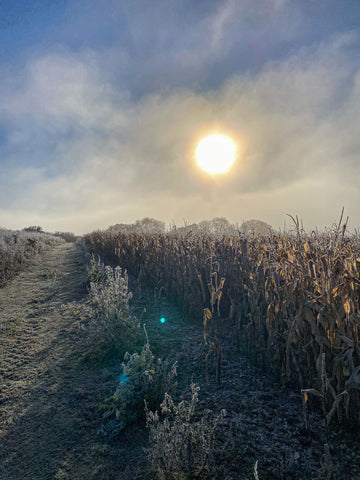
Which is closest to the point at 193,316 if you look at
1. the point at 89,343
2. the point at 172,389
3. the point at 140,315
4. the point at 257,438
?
the point at 140,315

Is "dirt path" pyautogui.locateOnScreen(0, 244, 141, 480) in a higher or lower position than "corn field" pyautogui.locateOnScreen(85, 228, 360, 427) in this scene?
lower

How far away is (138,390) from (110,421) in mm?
375

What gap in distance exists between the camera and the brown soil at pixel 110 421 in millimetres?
2150

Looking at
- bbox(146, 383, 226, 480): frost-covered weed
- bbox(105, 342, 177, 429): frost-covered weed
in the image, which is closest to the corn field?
bbox(146, 383, 226, 480): frost-covered weed

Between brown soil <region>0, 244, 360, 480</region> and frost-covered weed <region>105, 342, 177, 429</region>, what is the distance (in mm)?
130

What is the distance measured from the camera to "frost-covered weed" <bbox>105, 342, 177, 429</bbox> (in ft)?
9.06

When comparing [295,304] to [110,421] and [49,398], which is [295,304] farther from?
[49,398]

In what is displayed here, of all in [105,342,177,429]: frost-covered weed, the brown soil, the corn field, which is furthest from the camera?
[105,342,177,429]: frost-covered weed

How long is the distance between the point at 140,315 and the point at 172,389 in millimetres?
2530

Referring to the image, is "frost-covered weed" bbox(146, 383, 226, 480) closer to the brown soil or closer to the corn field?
the brown soil

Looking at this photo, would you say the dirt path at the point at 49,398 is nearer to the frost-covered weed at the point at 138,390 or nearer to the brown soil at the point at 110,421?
the brown soil at the point at 110,421

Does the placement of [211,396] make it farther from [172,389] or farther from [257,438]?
[257,438]

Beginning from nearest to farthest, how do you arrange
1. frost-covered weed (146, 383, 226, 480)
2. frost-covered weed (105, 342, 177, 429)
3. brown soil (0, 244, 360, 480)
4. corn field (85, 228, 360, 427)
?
frost-covered weed (146, 383, 226, 480), brown soil (0, 244, 360, 480), corn field (85, 228, 360, 427), frost-covered weed (105, 342, 177, 429)

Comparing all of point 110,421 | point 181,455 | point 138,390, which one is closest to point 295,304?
point 181,455
